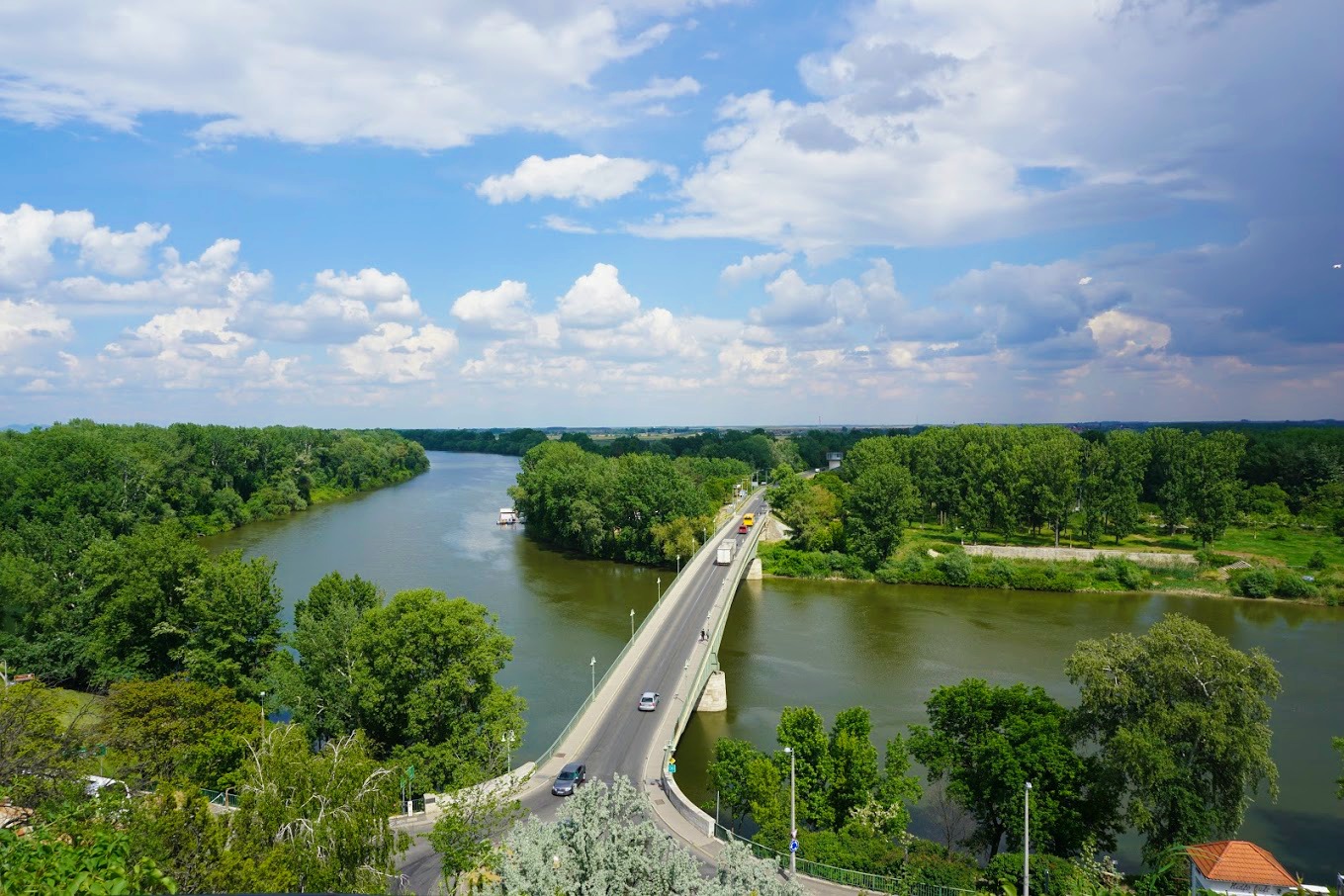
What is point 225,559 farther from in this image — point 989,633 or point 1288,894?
point 989,633

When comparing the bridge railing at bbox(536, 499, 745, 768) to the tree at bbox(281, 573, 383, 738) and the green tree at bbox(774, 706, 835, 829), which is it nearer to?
the green tree at bbox(774, 706, 835, 829)

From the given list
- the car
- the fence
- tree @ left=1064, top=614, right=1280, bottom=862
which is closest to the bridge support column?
the car

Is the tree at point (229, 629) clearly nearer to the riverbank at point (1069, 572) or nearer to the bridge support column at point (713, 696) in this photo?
the bridge support column at point (713, 696)

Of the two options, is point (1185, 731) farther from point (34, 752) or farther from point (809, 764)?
point (34, 752)

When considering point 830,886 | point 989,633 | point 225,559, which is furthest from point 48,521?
point 989,633

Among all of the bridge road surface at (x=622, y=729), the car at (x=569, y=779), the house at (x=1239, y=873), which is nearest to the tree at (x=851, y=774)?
the bridge road surface at (x=622, y=729)
